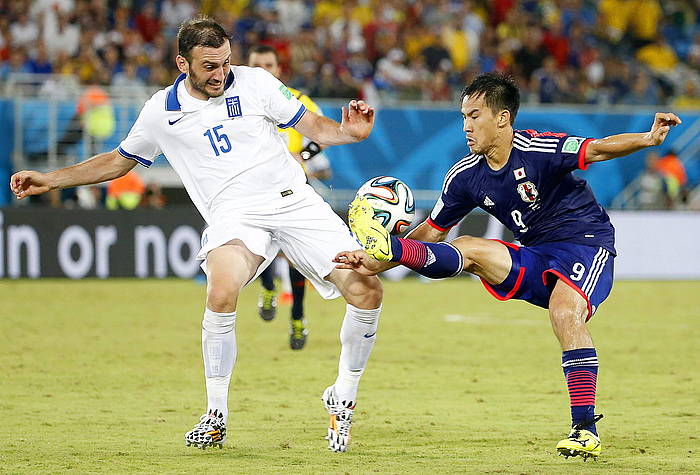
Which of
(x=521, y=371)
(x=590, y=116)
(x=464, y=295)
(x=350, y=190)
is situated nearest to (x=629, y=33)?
(x=590, y=116)

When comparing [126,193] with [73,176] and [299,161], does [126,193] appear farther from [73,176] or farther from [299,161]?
[73,176]

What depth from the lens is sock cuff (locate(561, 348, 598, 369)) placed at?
5.77 meters

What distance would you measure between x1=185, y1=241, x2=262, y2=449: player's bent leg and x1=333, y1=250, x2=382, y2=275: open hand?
56cm

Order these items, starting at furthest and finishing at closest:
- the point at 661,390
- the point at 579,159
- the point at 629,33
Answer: the point at 629,33, the point at 661,390, the point at 579,159

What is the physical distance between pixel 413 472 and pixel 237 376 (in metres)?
3.59

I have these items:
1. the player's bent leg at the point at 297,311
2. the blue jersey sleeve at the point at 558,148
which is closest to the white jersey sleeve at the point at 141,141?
the blue jersey sleeve at the point at 558,148

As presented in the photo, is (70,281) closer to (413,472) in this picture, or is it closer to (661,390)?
(661,390)

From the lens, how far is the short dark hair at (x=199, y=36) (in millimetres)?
6164

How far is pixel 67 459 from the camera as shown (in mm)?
5637

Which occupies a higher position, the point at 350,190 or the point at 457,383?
the point at 350,190

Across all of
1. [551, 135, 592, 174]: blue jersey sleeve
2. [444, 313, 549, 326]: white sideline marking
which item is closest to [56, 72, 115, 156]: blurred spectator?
[444, 313, 549, 326]: white sideline marking

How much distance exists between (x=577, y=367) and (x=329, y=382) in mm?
3008

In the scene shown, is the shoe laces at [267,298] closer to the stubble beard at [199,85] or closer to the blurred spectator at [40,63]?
the stubble beard at [199,85]

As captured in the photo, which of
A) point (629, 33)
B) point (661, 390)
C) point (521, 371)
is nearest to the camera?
point (661, 390)
